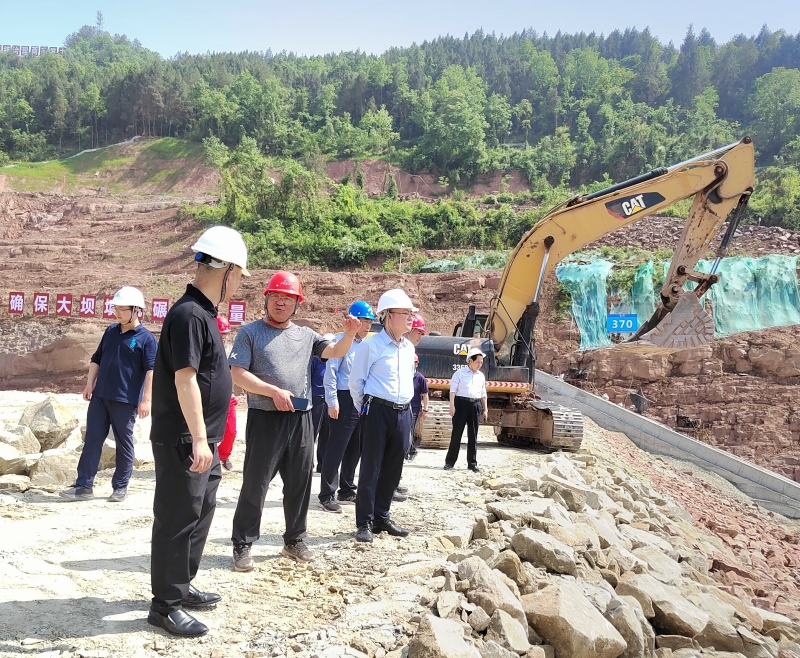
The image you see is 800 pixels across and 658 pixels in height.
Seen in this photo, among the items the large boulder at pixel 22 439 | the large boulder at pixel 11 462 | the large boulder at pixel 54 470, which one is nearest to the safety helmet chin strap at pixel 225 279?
the large boulder at pixel 54 470

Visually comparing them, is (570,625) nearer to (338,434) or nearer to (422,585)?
(422,585)

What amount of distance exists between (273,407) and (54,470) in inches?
135

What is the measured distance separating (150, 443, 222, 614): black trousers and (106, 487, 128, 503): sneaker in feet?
9.63

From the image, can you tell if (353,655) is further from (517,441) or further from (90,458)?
(517,441)

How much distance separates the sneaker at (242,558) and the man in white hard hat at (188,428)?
0.67 m

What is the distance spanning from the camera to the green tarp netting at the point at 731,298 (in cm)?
2309

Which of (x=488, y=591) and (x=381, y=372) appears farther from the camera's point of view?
(x=381, y=372)

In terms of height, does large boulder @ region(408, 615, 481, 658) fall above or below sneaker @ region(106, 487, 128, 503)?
above

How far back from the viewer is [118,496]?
21.2ft

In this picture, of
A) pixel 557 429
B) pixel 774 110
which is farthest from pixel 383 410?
pixel 774 110

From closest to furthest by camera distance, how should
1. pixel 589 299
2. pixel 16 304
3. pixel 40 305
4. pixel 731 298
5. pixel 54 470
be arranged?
1. pixel 54 470
2. pixel 731 298
3. pixel 589 299
4. pixel 40 305
5. pixel 16 304

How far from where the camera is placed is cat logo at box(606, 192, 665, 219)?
12.6 meters

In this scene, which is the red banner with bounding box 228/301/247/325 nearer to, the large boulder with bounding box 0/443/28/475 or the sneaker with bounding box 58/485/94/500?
the large boulder with bounding box 0/443/28/475

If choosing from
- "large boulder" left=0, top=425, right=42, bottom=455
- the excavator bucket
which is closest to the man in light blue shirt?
"large boulder" left=0, top=425, right=42, bottom=455
